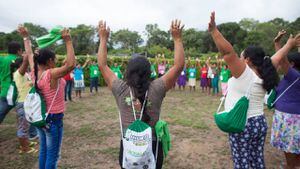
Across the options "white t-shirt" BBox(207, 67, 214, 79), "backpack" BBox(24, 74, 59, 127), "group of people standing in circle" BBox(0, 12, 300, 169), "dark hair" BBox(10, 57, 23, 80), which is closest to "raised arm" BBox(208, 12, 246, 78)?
"group of people standing in circle" BBox(0, 12, 300, 169)

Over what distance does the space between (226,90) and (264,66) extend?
554 mm

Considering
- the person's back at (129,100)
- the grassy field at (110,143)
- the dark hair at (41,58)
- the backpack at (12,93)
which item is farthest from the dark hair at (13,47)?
the person's back at (129,100)

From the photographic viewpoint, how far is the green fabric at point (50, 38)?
286 cm

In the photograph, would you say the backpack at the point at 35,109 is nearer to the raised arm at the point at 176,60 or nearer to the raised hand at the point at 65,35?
the raised hand at the point at 65,35

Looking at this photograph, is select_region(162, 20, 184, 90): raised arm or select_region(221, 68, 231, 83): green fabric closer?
select_region(162, 20, 184, 90): raised arm

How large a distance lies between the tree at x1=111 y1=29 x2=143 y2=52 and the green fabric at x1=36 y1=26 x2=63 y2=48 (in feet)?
271

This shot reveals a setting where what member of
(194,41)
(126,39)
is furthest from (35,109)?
(126,39)

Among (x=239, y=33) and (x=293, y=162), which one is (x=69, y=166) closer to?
(x=293, y=162)

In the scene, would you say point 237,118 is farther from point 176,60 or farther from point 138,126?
point 138,126

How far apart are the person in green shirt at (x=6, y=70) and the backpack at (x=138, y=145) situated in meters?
3.68

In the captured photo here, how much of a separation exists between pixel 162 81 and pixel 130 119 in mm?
457

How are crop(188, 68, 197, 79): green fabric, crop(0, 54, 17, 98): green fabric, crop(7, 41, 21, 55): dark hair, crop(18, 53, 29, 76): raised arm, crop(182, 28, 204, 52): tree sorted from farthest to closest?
crop(182, 28, 204, 52): tree
crop(188, 68, 197, 79): green fabric
crop(0, 54, 17, 98): green fabric
crop(7, 41, 21, 55): dark hair
crop(18, 53, 29, 76): raised arm

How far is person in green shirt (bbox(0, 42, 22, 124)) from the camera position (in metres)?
4.74

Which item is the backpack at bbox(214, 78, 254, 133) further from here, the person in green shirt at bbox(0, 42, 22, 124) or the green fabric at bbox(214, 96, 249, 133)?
the person in green shirt at bbox(0, 42, 22, 124)
